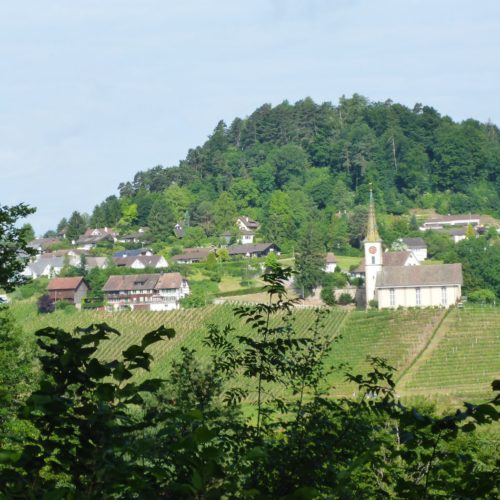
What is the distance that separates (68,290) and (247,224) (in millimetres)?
29058

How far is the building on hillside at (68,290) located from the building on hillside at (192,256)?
11.2 metres

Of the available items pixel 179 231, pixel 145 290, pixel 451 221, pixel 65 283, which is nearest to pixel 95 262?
pixel 65 283

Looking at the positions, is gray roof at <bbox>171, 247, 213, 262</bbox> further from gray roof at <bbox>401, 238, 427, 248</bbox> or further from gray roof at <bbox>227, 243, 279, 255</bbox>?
gray roof at <bbox>401, 238, 427, 248</bbox>

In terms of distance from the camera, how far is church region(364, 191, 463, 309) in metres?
73.1

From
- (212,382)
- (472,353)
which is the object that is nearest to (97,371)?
(212,382)

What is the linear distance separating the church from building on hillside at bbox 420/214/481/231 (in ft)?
97.7

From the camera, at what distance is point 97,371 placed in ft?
16.1

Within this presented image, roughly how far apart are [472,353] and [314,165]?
7426 cm

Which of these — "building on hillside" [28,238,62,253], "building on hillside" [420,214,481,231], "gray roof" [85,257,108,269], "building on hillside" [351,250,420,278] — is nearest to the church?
"building on hillside" [351,250,420,278]

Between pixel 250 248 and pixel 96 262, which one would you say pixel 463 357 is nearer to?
pixel 250 248

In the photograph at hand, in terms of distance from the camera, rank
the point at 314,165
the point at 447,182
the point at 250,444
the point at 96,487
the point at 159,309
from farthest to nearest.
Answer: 1. the point at 314,165
2. the point at 447,182
3. the point at 159,309
4. the point at 250,444
5. the point at 96,487

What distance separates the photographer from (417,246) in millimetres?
96188

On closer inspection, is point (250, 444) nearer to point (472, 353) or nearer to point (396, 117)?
point (472, 353)

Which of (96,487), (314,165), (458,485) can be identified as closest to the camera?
(96,487)
